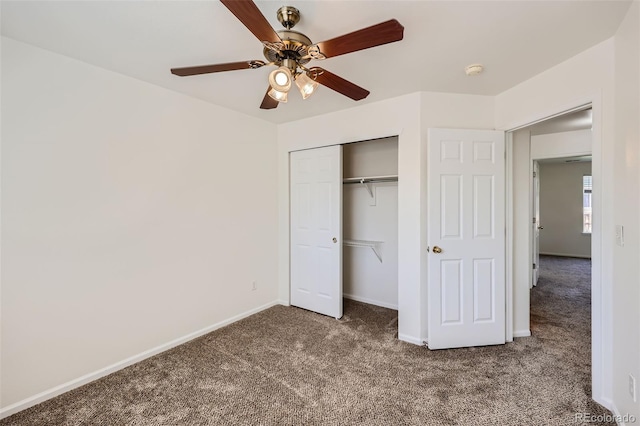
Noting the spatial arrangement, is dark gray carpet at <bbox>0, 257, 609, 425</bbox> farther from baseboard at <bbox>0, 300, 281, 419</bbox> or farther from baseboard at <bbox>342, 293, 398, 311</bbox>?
baseboard at <bbox>342, 293, 398, 311</bbox>

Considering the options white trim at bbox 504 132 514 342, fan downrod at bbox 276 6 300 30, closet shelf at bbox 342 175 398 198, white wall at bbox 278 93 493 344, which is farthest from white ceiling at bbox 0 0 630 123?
closet shelf at bbox 342 175 398 198

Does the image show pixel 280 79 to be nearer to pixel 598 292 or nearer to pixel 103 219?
pixel 103 219

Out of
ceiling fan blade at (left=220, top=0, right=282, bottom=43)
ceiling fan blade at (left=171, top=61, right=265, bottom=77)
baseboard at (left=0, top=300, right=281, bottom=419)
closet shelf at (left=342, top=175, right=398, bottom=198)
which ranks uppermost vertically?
ceiling fan blade at (left=220, top=0, right=282, bottom=43)

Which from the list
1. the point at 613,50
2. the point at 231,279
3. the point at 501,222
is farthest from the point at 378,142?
the point at 231,279

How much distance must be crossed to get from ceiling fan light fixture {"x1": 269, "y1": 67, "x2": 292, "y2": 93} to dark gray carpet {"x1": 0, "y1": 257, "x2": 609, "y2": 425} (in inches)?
77.8

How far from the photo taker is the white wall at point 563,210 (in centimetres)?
690

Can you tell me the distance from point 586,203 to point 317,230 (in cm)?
732

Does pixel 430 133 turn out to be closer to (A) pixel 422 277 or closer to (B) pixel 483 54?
(B) pixel 483 54

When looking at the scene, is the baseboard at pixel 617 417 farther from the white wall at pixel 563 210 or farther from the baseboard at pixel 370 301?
the white wall at pixel 563 210

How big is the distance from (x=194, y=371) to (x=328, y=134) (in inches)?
105

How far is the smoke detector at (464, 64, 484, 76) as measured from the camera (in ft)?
7.13

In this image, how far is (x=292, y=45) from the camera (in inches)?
59.3

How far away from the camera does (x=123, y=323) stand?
2.39 meters

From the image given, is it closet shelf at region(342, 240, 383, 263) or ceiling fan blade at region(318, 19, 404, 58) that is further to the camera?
closet shelf at region(342, 240, 383, 263)
